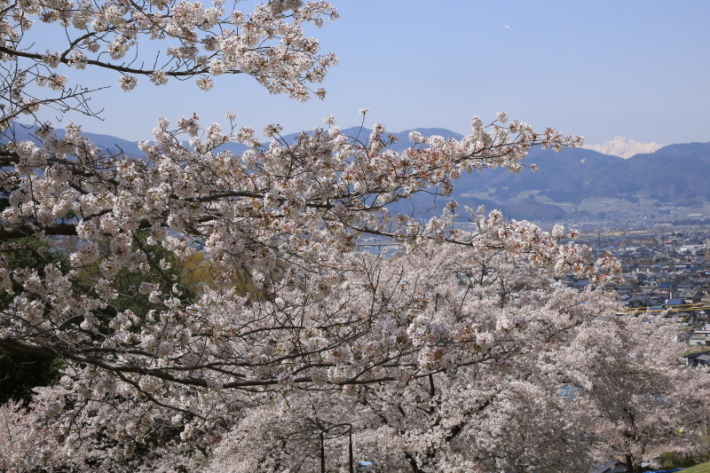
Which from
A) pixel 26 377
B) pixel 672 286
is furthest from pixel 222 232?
pixel 672 286

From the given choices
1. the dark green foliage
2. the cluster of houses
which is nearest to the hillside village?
the cluster of houses

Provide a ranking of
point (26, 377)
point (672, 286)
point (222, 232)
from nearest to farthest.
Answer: point (222, 232)
point (26, 377)
point (672, 286)

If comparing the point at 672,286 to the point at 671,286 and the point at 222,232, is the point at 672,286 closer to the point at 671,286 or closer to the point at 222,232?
the point at 671,286

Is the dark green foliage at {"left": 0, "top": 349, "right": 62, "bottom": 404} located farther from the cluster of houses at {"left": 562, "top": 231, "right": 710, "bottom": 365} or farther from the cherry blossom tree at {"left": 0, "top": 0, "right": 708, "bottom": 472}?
the cluster of houses at {"left": 562, "top": 231, "right": 710, "bottom": 365}

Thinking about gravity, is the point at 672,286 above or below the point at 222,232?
below

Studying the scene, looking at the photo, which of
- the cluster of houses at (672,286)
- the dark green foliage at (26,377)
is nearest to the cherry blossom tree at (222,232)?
the dark green foliage at (26,377)

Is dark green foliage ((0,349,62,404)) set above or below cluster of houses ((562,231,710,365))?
above

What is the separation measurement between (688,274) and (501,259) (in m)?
41.3

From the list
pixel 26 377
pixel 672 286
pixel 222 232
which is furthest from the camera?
pixel 672 286

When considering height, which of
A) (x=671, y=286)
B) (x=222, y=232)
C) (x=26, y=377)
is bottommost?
(x=671, y=286)

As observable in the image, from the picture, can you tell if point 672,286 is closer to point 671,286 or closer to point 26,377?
point 671,286

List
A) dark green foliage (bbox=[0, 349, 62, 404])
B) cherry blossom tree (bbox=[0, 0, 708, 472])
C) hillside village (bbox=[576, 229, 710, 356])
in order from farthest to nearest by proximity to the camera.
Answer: hillside village (bbox=[576, 229, 710, 356]), dark green foliage (bbox=[0, 349, 62, 404]), cherry blossom tree (bbox=[0, 0, 708, 472])

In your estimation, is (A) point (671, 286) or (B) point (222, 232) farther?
(A) point (671, 286)

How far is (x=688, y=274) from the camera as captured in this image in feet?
160
